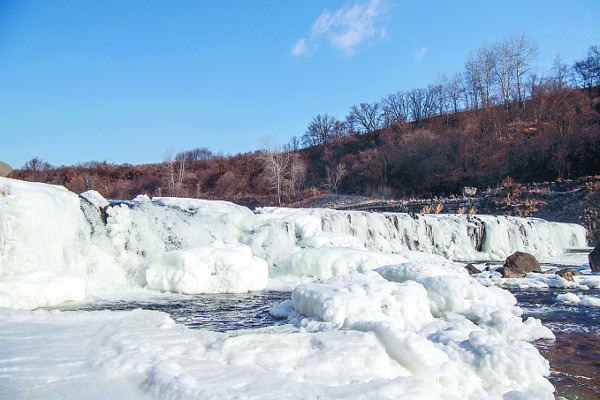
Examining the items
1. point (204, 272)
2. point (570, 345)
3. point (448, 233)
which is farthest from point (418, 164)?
point (570, 345)

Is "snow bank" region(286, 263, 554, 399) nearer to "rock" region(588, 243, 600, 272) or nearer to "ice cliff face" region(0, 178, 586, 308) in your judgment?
"ice cliff face" region(0, 178, 586, 308)

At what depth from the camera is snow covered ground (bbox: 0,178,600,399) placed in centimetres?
226

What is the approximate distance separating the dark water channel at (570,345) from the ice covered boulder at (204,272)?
4.87 metres

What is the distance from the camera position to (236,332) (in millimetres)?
3719

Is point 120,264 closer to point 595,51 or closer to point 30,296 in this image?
point 30,296

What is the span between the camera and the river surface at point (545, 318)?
3121 millimetres

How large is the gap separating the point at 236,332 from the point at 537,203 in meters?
20.8

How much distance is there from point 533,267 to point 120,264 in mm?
9718

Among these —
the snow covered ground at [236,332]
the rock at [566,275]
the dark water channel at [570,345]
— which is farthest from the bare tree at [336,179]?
the dark water channel at [570,345]

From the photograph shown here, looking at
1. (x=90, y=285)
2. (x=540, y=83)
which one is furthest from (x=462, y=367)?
(x=540, y=83)

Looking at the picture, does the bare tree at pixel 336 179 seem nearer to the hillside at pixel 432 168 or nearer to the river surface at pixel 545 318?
the hillside at pixel 432 168

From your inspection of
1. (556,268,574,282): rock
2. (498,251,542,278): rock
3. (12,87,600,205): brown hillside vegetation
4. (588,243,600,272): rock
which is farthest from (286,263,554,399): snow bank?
(12,87,600,205): brown hillside vegetation

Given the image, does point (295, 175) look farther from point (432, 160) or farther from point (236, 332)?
point (236, 332)

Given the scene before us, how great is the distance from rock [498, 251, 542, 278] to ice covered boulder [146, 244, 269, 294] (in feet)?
18.8
